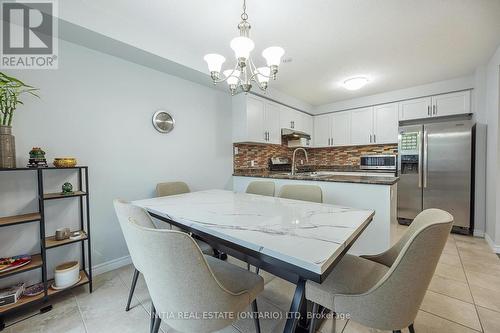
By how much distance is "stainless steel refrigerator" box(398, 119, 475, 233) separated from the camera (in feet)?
10.1

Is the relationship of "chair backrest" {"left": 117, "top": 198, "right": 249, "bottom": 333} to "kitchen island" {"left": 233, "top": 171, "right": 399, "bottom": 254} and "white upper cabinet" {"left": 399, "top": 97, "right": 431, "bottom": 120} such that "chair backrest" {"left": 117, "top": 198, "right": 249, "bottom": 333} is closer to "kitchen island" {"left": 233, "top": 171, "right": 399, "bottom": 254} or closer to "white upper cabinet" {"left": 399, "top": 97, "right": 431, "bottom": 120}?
"kitchen island" {"left": 233, "top": 171, "right": 399, "bottom": 254}

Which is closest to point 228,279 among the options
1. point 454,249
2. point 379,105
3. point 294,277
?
point 294,277

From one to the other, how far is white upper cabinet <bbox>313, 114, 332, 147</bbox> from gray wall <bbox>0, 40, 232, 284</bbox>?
10.0 feet

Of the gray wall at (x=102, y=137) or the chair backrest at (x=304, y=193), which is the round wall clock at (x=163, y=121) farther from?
the chair backrest at (x=304, y=193)

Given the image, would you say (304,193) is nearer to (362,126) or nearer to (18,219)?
(18,219)

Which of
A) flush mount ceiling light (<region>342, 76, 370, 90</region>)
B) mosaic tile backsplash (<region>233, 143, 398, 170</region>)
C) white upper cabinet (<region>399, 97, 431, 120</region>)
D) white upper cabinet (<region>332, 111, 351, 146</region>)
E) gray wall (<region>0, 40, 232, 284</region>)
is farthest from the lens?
white upper cabinet (<region>332, 111, 351, 146</region>)

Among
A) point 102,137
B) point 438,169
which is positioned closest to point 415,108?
point 438,169

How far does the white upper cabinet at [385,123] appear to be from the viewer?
396cm

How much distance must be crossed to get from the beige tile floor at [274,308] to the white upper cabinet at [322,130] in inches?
125

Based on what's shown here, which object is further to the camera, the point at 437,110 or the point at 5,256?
the point at 437,110

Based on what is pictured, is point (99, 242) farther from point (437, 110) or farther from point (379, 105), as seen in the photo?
point (437, 110)

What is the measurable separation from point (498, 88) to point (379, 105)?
5.63 ft

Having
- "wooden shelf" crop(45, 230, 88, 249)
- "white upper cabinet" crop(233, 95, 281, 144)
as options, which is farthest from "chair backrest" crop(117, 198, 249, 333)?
"white upper cabinet" crop(233, 95, 281, 144)

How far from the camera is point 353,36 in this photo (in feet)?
7.29
